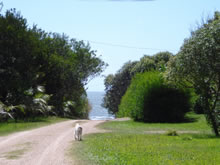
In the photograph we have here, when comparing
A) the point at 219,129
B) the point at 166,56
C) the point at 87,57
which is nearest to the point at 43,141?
the point at 219,129

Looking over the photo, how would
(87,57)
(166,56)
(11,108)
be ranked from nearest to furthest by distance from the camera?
(11,108)
(87,57)
(166,56)

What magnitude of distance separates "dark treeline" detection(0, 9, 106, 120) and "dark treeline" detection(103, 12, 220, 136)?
302 inches

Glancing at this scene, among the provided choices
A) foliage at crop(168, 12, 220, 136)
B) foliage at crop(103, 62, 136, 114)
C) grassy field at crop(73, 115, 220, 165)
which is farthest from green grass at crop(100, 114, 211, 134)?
foliage at crop(103, 62, 136, 114)

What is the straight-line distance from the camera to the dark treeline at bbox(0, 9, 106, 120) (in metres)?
27.7

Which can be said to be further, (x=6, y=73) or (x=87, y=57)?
(x=87, y=57)

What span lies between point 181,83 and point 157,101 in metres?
9.85

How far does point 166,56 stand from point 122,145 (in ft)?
140

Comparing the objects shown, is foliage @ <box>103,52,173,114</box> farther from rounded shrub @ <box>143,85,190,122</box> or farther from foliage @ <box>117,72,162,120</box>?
rounded shrub @ <box>143,85,190,122</box>

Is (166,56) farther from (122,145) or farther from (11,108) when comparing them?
(122,145)

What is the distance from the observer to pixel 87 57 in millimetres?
45156

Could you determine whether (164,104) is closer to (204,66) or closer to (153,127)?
(153,127)

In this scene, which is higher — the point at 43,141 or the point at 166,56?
the point at 166,56

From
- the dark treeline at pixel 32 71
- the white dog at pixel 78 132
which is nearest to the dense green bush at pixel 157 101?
the dark treeline at pixel 32 71

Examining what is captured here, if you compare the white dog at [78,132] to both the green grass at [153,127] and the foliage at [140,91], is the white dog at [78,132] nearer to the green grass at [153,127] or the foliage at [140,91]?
the green grass at [153,127]
